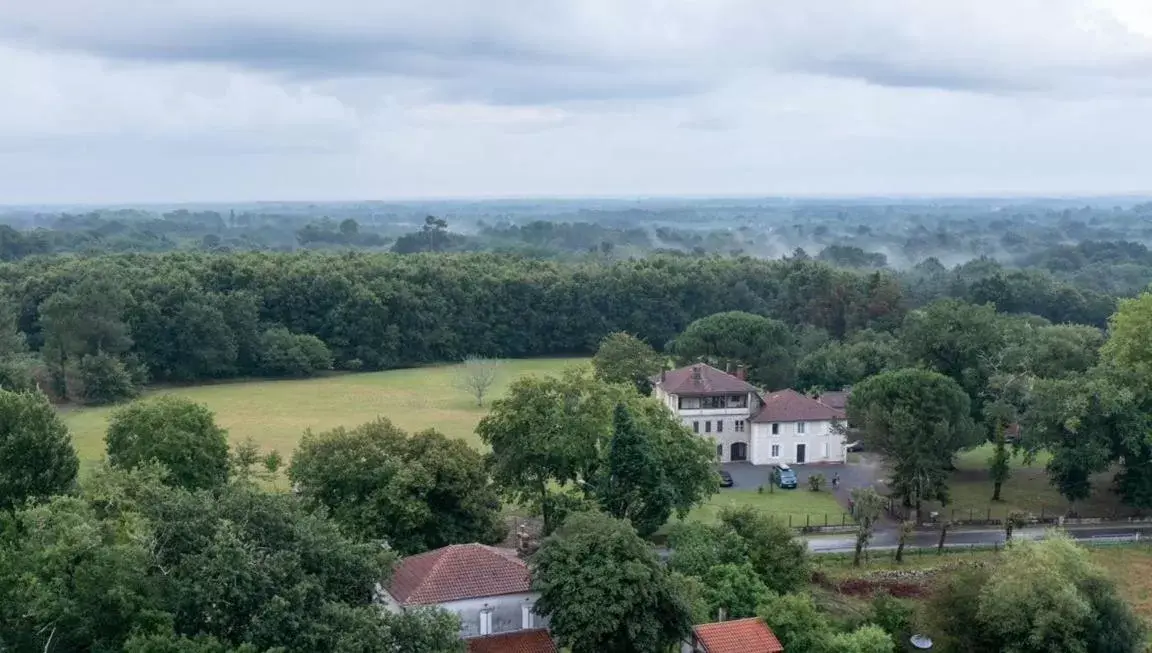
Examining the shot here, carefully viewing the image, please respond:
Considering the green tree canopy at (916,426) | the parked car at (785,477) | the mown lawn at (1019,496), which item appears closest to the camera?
the green tree canopy at (916,426)

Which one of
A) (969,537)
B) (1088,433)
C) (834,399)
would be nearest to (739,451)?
(834,399)

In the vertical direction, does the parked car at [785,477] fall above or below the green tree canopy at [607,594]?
below

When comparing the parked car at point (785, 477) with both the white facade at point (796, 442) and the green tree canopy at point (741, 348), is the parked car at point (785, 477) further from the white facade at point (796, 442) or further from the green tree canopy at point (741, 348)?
the green tree canopy at point (741, 348)

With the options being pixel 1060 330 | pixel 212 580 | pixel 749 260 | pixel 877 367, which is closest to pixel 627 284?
pixel 749 260

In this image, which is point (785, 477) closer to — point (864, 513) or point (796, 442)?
point (796, 442)

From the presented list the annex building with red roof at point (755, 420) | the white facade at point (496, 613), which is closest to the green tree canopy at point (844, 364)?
the annex building with red roof at point (755, 420)

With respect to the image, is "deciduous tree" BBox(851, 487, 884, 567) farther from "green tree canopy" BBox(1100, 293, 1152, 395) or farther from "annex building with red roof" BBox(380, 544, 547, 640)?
"green tree canopy" BBox(1100, 293, 1152, 395)

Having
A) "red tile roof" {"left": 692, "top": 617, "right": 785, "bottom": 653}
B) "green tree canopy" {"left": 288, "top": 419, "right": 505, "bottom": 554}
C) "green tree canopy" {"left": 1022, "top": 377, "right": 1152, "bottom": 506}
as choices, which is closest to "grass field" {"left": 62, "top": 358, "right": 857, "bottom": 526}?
"green tree canopy" {"left": 1022, "top": 377, "right": 1152, "bottom": 506}
